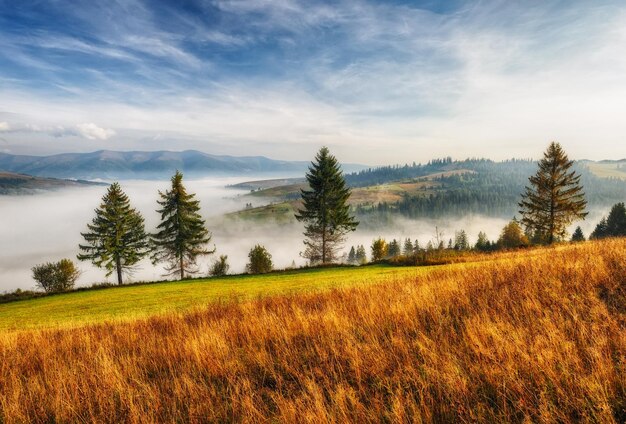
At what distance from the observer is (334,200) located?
43.1 meters

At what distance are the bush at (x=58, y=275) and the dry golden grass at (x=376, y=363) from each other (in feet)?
225

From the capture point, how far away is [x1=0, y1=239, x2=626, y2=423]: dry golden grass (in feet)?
11.2

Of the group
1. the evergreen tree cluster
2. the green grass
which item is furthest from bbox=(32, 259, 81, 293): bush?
the green grass

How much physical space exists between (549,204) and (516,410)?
45711 mm

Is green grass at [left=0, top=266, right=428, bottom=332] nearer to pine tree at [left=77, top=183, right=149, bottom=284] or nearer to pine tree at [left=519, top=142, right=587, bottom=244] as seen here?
pine tree at [left=77, top=183, right=149, bottom=284]

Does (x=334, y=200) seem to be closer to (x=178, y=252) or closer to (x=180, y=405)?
(x=178, y=252)

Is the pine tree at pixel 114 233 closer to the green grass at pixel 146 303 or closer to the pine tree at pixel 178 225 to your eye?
the pine tree at pixel 178 225

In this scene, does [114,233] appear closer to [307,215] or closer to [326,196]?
[307,215]

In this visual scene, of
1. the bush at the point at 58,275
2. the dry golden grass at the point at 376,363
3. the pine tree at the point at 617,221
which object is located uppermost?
the dry golden grass at the point at 376,363

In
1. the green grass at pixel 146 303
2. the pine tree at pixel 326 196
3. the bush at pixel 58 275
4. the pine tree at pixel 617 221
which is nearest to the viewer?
the green grass at pixel 146 303

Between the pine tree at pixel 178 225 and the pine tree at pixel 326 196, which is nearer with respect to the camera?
the pine tree at pixel 178 225

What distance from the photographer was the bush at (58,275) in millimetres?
63688

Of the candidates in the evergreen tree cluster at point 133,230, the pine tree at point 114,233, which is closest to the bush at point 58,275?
the pine tree at point 114,233

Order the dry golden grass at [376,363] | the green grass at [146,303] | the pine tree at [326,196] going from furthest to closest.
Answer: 1. the pine tree at [326,196]
2. the green grass at [146,303]
3. the dry golden grass at [376,363]
